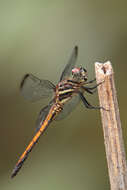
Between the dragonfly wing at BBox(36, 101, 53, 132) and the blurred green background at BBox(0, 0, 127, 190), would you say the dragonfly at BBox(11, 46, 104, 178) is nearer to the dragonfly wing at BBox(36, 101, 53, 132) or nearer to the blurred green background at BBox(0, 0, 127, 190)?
the dragonfly wing at BBox(36, 101, 53, 132)

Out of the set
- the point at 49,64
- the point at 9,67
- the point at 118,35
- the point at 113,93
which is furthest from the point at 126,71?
the point at 113,93

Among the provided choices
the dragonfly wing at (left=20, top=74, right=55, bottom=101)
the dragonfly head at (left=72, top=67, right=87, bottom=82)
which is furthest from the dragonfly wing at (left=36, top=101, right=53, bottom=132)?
the dragonfly head at (left=72, top=67, right=87, bottom=82)

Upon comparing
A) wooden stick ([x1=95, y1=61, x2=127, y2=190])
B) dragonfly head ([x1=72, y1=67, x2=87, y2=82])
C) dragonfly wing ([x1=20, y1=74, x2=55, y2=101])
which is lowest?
wooden stick ([x1=95, y1=61, x2=127, y2=190])

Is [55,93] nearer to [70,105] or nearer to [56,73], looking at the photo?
[70,105]

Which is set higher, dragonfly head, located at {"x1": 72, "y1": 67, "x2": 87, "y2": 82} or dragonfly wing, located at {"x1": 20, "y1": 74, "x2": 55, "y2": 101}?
dragonfly head, located at {"x1": 72, "y1": 67, "x2": 87, "y2": 82}

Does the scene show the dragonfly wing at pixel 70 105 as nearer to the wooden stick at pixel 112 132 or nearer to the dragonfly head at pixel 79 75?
the dragonfly head at pixel 79 75

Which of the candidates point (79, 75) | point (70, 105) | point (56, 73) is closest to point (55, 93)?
point (70, 105)
